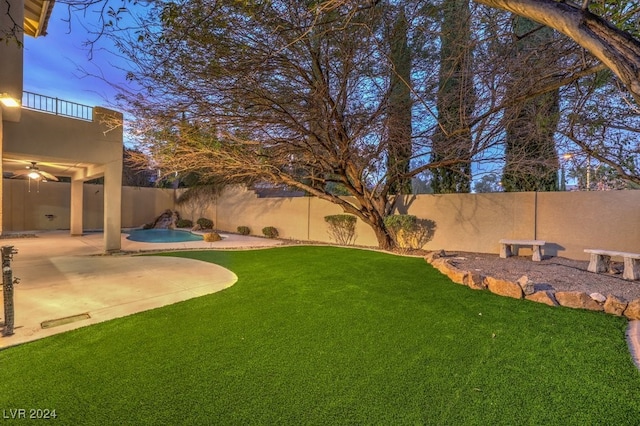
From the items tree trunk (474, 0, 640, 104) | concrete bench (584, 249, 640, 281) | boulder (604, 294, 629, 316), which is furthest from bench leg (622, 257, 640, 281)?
tree trunk (474, 0, 640, 104)

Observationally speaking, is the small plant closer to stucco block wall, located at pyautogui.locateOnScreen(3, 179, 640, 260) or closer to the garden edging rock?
stucco block wall, located at pyautogui.locateOnScreen(3, 179, 640, 260)

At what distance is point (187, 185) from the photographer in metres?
17.7

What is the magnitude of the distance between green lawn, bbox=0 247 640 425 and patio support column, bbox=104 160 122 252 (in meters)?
5.95

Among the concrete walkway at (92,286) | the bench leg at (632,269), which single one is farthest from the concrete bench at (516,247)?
the concrete walkway at (92,286)

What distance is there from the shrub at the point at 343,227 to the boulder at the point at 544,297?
21.2 ft

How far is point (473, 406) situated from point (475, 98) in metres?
5.24

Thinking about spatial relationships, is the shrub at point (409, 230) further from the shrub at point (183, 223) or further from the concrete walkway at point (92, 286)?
the shrub at point (183, 223)

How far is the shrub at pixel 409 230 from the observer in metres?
8.77

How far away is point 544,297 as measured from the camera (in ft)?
13.3

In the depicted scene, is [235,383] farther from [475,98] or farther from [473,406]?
[475,98]

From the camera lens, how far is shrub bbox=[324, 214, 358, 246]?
10359mm

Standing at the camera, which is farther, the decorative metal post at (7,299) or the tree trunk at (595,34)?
the decorative metal post at (7,299)

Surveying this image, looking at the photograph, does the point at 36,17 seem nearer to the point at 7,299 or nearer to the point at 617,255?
the point at 7,299

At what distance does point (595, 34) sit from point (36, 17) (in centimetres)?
1090
